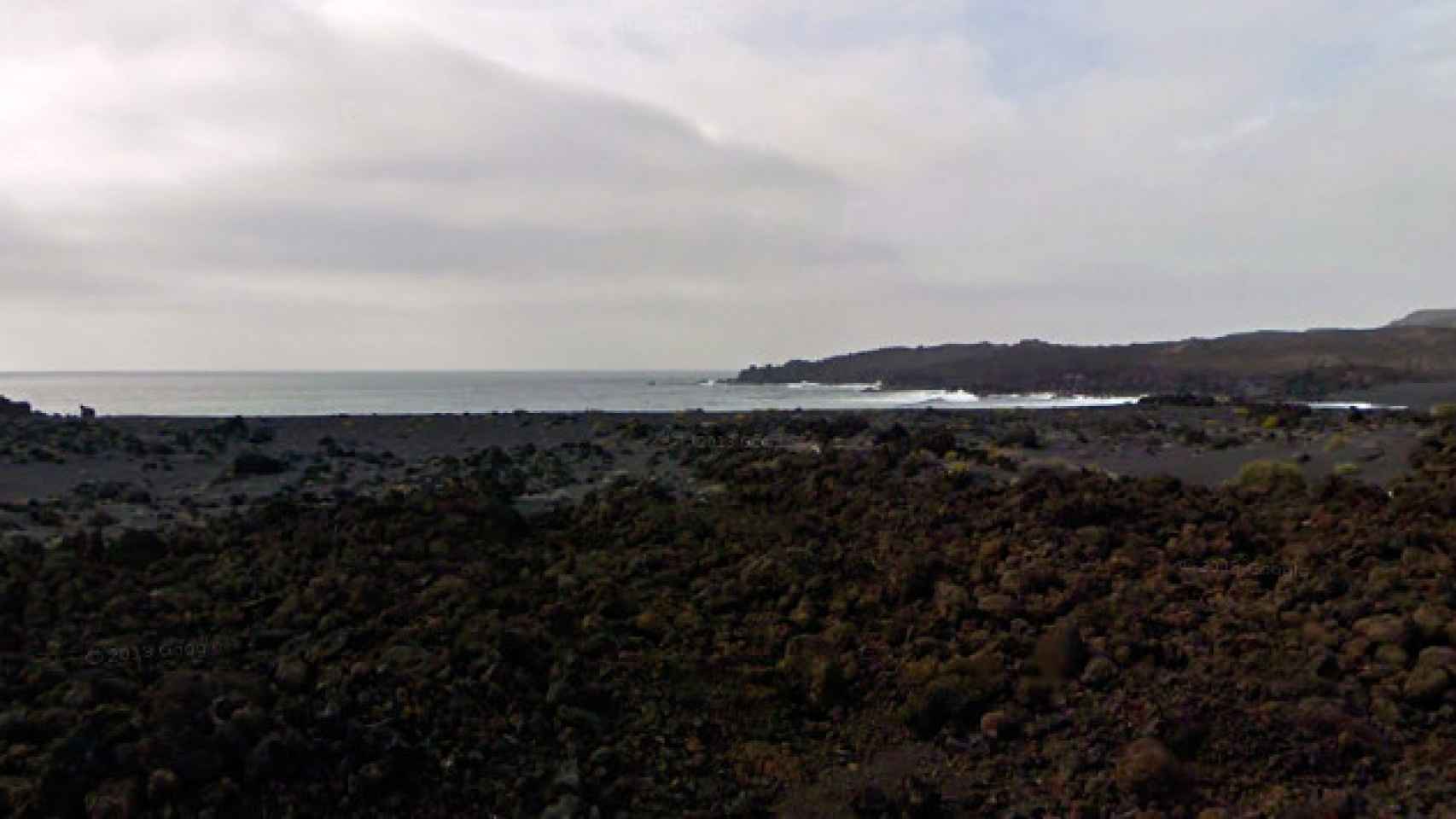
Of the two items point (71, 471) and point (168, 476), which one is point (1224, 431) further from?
point (71, 471)

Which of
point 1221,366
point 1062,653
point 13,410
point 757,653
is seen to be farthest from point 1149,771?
point 1221,366

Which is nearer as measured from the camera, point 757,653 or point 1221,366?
point 757,653

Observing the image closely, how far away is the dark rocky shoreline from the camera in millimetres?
5539

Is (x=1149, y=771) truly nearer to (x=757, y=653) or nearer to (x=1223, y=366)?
(x=757, y=653)

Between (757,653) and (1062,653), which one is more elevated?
(1062,653)

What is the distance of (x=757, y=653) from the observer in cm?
744

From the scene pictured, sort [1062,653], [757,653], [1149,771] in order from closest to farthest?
[1149,771], [1062,653], [757,653]

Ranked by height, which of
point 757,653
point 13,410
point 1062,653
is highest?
point 13,410

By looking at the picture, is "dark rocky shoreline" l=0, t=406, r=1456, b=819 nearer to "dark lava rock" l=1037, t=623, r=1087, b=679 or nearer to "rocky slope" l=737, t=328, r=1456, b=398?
"dark lava rock" l=1037, t=623, r=1087, b=679

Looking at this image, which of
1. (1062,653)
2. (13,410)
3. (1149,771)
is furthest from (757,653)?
(13,410)

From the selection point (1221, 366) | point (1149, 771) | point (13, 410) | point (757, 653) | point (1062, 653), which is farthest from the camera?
point (1221, 366)

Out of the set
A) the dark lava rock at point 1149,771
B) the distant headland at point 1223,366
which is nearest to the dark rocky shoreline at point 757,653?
the dark lava rock at point 1149,771

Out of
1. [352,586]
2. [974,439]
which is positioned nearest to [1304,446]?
[974,439]

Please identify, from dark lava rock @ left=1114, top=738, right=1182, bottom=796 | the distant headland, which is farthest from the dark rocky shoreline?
the distant headland
